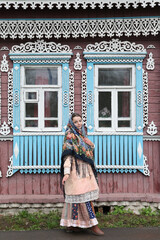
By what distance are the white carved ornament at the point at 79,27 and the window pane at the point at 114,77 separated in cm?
65

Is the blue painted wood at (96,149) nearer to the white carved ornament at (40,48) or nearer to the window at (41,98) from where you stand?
the window at (41,98)

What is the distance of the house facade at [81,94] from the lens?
500 cm

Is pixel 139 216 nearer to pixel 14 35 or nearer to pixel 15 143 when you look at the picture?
pixel 15 143

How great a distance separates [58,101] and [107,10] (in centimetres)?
193

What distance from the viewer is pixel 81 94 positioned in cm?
513

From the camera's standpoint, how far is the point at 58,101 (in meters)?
5.15

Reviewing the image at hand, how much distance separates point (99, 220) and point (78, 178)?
4.32ft

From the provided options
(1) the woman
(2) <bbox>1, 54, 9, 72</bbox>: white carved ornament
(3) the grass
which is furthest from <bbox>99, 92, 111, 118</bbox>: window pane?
(2) <bbox>1, 54, 9, 72</bbox>: white carved ornament

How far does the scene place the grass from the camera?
14.3 feet

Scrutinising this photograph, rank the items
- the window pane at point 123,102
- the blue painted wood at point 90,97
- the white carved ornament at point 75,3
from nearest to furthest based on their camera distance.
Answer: the white carved ornament at point 75,3
the blue painted wood at point 90,97
the window pane at point 123,102

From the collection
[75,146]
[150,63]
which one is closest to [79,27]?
[150,63]

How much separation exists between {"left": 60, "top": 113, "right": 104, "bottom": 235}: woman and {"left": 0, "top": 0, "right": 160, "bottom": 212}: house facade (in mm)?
1222

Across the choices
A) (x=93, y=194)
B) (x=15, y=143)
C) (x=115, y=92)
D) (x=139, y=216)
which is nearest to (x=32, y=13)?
(x=115, y=92)

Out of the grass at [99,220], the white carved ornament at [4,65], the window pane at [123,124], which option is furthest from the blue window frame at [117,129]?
the white carved ornament at [4,65]
